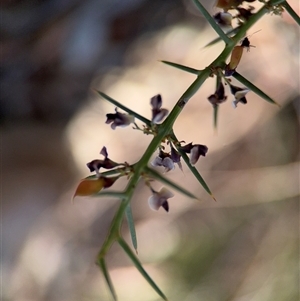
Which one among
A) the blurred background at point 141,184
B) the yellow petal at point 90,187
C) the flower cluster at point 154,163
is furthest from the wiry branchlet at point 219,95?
the blurred background at point 141,184

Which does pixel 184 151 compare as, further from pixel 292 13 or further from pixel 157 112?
pixel 292 13

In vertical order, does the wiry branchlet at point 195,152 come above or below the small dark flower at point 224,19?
below

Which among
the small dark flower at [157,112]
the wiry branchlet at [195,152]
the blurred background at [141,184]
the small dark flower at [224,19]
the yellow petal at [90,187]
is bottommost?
the yellow petal at [90,187]

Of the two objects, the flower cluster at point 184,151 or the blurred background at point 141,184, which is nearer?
the flower cluster at point 184,151

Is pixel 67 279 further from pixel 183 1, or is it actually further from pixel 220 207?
pixel 183 1

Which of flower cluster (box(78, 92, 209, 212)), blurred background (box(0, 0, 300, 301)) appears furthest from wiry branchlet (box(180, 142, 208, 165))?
blurred background (box(0, 0, 300, 301))

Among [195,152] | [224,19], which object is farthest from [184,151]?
[224,19]

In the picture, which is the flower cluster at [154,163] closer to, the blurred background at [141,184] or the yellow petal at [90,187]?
the yellow petal at [90,187]

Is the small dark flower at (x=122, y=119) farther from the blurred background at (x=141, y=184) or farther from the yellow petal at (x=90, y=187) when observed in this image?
the blurred background at (x=141, y=184)

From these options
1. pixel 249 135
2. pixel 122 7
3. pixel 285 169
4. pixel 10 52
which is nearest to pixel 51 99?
pixel 10 52
